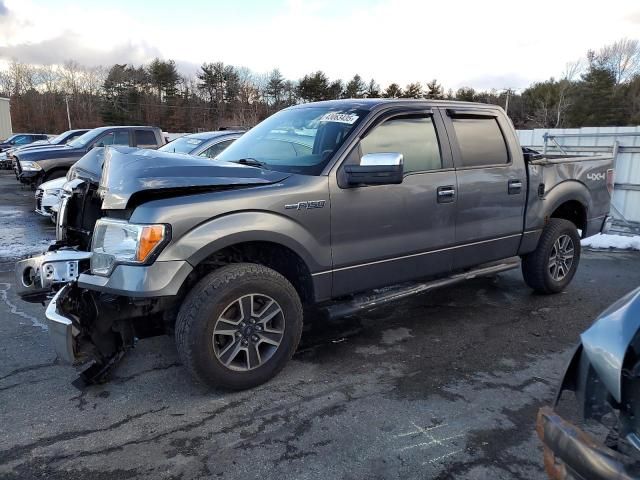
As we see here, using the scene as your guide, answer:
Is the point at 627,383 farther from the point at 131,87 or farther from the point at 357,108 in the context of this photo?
the point at 131,87

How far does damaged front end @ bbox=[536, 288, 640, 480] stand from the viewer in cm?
162

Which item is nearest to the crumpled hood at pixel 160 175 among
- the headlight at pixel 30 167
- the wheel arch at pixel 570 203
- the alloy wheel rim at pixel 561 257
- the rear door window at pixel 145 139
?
the wheel arch at pixel 570 203

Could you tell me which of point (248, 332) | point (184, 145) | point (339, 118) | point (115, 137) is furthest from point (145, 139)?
point (248, 332)

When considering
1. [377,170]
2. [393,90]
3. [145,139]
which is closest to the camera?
[377,170]

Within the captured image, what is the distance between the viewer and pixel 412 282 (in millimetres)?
4242

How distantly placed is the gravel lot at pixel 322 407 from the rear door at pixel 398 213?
27.2 inches

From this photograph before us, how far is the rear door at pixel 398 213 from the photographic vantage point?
367 centimetres

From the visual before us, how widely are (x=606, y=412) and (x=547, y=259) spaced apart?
3778 mm

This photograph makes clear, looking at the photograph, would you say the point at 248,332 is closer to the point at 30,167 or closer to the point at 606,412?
the point at 606,412

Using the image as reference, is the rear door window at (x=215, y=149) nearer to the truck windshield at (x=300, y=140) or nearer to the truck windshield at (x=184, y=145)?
the truck windshield at (x=184, y=145)

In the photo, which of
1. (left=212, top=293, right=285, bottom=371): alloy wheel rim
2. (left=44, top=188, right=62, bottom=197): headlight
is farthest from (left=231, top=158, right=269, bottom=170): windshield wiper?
(left=44, top=188, right=62, bottom=197): headlight

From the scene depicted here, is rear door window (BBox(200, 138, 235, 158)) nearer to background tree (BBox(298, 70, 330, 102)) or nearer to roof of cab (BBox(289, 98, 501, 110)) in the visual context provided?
roof of cab (BBox(289, 98, 501, 110))

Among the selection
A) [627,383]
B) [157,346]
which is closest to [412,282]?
[157,346]

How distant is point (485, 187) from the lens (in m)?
4.49
